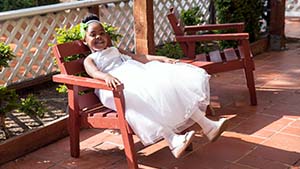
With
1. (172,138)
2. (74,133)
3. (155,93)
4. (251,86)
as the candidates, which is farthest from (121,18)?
(172,138)

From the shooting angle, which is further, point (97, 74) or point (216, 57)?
point (216, 57)

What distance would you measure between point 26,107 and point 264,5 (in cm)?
390

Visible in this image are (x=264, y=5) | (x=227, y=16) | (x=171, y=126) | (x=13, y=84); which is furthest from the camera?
(x=264, y=5)

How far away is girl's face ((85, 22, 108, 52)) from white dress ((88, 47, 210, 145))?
11cm

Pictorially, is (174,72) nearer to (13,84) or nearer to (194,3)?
(13,84)

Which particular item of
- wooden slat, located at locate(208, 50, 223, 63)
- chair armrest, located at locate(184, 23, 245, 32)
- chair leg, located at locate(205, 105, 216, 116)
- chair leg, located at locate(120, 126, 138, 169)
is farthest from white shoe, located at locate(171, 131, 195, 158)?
chair armrest, located at locate(184, 23, 245, 32)

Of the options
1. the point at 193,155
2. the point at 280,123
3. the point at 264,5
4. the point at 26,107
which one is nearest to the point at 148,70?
the point at 193,155

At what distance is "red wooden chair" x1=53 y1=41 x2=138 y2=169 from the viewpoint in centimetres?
254

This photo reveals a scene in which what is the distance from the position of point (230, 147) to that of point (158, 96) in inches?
29.4

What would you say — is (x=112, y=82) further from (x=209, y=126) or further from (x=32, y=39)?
(x=32, y=39)

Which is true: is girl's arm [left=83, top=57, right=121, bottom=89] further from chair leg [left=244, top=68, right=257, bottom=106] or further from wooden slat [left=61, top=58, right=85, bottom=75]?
chair leg [left=244, top=68, right=257, bottom=106]

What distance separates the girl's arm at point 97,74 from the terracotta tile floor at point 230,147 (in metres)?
0.58

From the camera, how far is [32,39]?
4.43 m

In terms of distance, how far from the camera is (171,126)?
258 cm
